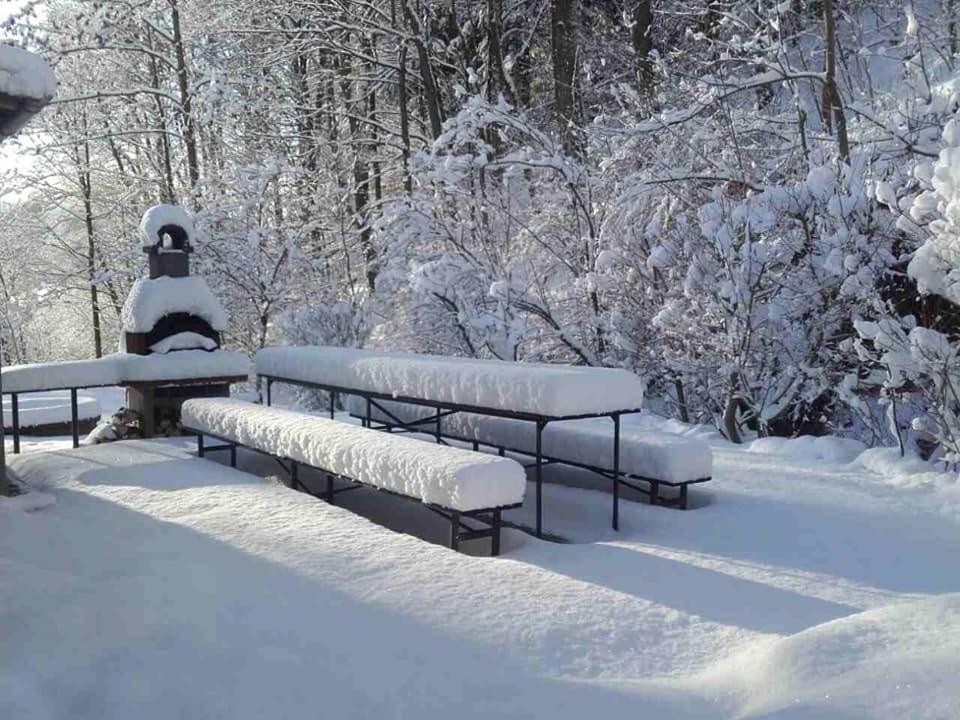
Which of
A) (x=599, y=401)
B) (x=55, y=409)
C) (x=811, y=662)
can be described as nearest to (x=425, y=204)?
(x=55, y=409)

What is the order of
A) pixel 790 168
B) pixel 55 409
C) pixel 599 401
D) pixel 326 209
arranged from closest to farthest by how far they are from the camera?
1. pixel 599 401
2. pixel 790 168
3. pixel 55 409
4. pixel 326 209

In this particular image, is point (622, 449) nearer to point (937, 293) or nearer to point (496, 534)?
point (496, 534)

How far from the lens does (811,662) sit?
2.87 meters

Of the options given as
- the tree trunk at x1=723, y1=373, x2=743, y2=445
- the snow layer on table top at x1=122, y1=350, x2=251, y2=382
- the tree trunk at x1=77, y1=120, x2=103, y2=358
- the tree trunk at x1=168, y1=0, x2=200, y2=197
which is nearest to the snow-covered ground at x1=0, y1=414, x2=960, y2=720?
the tree trunk at x1=723, y1=373, x2=743, y2=445

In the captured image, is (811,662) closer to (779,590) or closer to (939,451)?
(779,590)

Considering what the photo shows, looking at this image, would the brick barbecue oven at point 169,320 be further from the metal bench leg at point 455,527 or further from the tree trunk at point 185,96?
the tree trunk at point 185,96

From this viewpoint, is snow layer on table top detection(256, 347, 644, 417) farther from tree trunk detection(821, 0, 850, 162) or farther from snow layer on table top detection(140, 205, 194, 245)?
tree trunk detection(821, 0, 850, 162)

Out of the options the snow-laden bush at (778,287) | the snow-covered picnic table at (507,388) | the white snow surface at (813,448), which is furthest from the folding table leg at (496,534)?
the snow-laden bush at (778,287)

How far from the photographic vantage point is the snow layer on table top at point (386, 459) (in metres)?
4.70

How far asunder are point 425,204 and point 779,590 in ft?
28.0

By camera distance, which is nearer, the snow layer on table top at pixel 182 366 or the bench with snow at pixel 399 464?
the bench with snow at pixel 399 464

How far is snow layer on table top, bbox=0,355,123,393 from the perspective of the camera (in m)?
8.26

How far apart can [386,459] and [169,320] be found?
5.41m

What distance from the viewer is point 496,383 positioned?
5.66 meters
